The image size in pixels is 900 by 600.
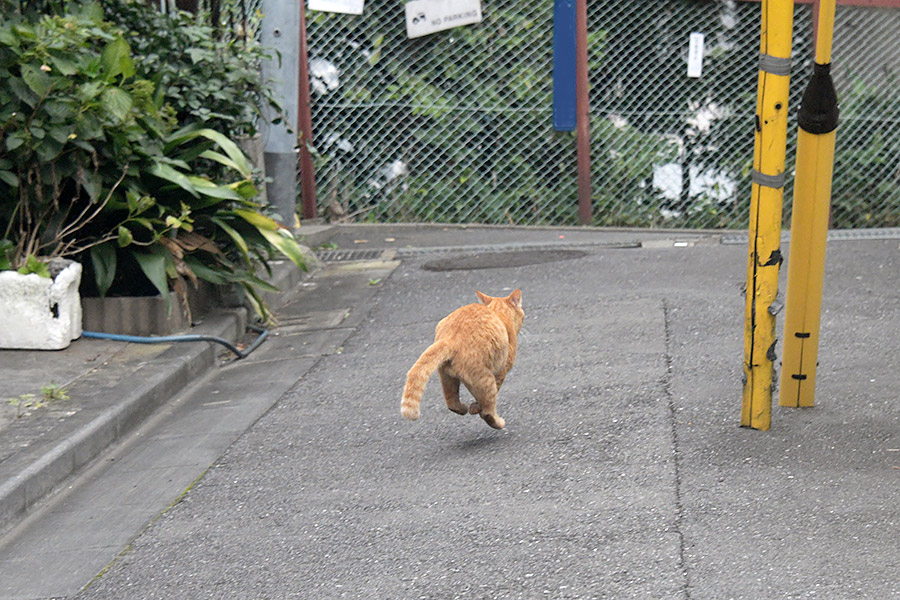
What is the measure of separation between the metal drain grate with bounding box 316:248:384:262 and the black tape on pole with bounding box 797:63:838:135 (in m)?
5.52

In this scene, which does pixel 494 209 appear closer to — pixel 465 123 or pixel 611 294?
pixel 465 123

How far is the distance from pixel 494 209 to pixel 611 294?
12.6 feet

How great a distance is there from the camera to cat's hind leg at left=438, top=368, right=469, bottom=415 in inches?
178

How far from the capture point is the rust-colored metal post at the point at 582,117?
10539 millimetres

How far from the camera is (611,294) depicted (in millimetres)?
7422

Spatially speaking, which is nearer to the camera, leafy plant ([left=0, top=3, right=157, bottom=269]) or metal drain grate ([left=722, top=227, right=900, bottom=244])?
leafy plant ([left=0, top=3, right=157, bottom=269])

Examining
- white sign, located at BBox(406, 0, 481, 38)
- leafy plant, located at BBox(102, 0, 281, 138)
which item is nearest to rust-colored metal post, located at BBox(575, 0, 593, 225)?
white sign, located at BBox(406, 0, 481, 38)

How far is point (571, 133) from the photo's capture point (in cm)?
1087

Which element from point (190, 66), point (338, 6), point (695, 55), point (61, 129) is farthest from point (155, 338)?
point (695, 55)

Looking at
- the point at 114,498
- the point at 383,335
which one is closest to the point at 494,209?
the point at 383,335

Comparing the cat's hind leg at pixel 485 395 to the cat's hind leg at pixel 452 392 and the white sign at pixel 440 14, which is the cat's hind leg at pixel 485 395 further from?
the white sign at pixel 440 14

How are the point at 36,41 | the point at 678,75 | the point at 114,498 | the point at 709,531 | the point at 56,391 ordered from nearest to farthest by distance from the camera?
the point at 709,531 → the point at 114,498 → the point at 56,391 → the point at 36,41 → the point at 678,75

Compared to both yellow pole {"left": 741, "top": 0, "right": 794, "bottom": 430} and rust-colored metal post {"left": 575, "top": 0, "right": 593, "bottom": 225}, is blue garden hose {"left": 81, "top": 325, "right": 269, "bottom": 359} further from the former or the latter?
rust-colored metal post {"left": 575, "top": 0, "right": 593, "bottom": 225}

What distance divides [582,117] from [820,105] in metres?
6.40
